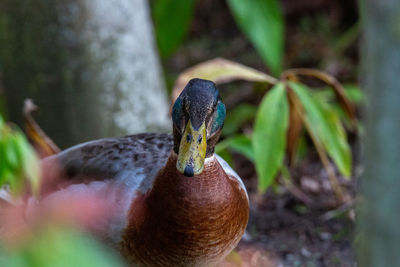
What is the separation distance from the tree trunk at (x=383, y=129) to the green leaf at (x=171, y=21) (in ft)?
10.7

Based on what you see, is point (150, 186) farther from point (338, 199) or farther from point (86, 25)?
point (338, 199)

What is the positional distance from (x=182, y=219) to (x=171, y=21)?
220 cm

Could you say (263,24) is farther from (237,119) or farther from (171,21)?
(237,119)

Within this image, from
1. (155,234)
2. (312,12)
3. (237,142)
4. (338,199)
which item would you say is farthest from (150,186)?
(312,12)

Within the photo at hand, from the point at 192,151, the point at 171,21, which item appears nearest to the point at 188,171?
the point at 192,151

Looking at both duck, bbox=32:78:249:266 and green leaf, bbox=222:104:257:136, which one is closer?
duck, bbox=32:78:249:266

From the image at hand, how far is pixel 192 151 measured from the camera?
2.17 meters

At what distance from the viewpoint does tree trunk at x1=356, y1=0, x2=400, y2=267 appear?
0.93 meters

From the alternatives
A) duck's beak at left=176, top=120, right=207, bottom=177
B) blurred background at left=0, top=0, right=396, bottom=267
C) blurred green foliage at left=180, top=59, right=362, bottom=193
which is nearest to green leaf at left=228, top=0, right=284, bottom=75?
blurred background at left=0, top=0, right=396, bottom=267

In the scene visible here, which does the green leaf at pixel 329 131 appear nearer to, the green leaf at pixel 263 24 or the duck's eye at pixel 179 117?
the green leaf at pixel 263 24

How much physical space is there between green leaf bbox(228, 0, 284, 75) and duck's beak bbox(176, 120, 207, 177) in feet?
5.50

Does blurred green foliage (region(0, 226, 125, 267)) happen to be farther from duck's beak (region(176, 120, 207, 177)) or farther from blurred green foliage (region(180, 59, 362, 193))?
blurred green foliage (region(180, 59, 362, 193))

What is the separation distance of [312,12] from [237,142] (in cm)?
353

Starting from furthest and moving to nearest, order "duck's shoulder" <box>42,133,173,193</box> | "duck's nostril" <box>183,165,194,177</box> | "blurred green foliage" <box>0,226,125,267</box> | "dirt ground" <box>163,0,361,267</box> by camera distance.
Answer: "dirt ground" <box>163,0,361,267</box>, "duck's shoulder" <box>42,133,173,193</box>, "duck's nostril" <box>183,165,194,177</box>, "blurred green foliage" <box>0,226,125,267</box>
